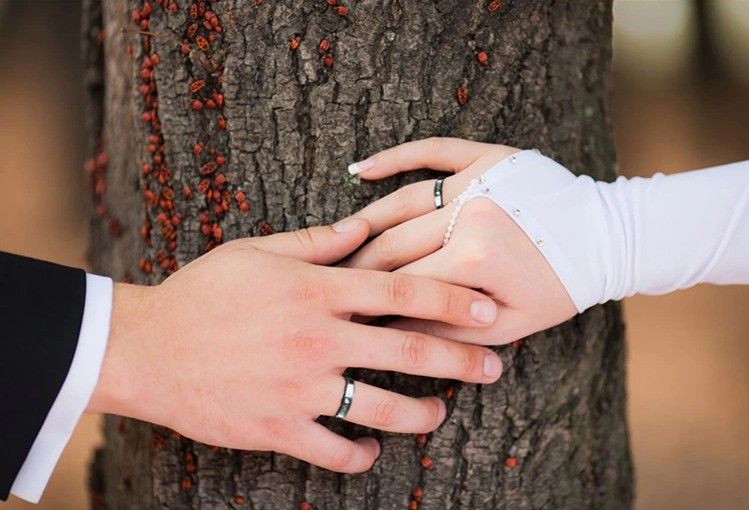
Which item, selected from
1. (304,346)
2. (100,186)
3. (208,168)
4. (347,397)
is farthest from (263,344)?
(100,186)

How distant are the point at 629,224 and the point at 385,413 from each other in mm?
516

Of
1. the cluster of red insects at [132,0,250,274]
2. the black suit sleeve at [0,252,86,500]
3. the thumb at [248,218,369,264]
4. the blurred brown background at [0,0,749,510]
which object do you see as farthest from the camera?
the blurred brown background at [0,0,749,510]

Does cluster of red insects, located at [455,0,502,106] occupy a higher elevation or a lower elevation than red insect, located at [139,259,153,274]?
higher

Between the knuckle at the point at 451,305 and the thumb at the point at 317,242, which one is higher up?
the thumb at the point at 317,242

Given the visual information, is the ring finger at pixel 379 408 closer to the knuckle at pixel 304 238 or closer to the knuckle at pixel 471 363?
the knuckle at pixel 471 363

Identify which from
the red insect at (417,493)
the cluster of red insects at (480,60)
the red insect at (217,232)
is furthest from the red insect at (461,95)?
the red insect at (417,493)

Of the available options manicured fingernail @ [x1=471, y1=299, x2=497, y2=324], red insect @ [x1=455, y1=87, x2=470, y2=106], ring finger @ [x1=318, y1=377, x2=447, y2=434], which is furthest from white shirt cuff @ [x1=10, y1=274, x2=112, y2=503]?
red insect @ [x1=455, y1=87, x2=470, y2=106]

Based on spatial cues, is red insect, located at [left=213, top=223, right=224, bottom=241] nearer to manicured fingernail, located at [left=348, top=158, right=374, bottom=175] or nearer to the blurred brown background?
manicured fingernail, located at [left=348, top=158, right=374, bottom=175]

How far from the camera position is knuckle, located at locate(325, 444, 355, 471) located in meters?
1.48

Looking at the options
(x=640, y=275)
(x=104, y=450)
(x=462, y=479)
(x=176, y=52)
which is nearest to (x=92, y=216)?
(x=104, y=450)

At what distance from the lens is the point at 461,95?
63.2 inches

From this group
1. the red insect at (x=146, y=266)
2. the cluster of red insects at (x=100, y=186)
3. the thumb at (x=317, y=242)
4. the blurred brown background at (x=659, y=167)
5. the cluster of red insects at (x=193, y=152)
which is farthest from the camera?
the blurred brown background at (x=659, y=167)

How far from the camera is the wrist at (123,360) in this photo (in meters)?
1.39

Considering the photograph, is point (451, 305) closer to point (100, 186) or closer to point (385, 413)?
point (385, 413)
